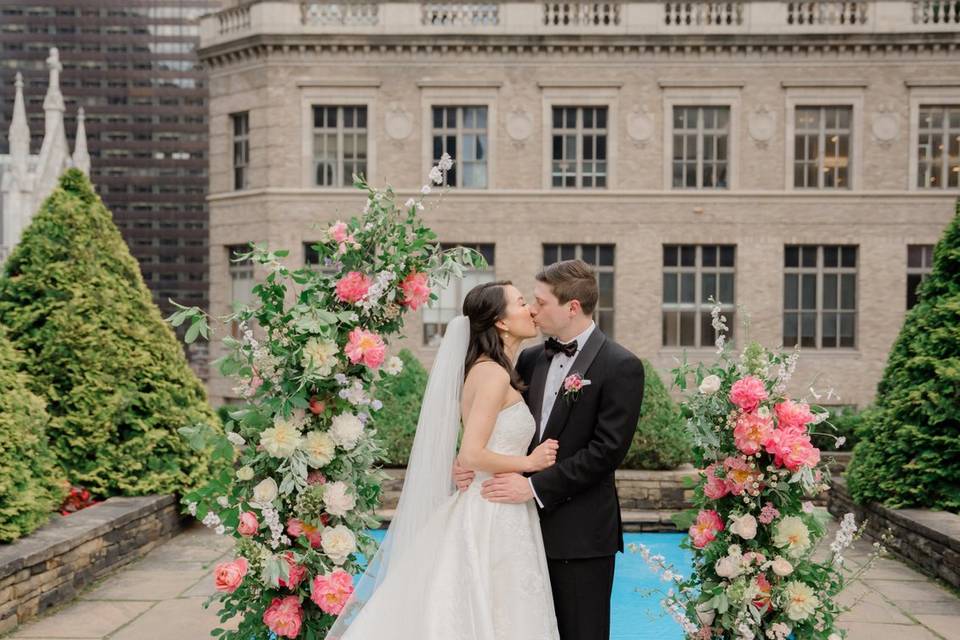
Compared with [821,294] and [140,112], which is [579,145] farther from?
[140,112]

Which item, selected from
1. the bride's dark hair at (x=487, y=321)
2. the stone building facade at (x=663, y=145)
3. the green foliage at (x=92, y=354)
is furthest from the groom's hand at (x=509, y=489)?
the stone building facade at (x=663, y=145)

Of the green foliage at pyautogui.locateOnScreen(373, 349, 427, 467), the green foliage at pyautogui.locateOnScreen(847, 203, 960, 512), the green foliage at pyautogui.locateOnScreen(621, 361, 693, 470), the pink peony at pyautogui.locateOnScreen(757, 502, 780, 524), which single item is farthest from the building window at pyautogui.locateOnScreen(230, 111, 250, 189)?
the pink peony at pyautogui.locateOnScreen(757, 502, 780, 524)

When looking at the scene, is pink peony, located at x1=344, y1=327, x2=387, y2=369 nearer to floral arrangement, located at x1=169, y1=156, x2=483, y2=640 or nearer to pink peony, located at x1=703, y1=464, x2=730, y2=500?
floral arrangement, located at x1=169, y1=156, x2=483, y2=640

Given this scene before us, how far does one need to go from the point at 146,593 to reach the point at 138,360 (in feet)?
8.91

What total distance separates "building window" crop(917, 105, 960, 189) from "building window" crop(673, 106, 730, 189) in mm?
5625

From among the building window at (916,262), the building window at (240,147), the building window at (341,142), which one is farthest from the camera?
the building window at (240,147)

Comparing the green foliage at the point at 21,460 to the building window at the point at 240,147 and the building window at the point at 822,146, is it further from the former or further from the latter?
the building window at the point at 822,146

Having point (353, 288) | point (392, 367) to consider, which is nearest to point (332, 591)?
point (392, 367)

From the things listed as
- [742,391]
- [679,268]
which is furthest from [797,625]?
[679,268]

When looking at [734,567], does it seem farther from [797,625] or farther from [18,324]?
[18,324]

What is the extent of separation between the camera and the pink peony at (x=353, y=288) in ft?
16.8

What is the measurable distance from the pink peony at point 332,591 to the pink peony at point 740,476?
7.36 ft

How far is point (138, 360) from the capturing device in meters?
9.45

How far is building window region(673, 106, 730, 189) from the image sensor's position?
25.6 m
